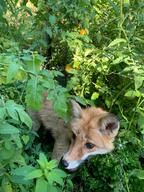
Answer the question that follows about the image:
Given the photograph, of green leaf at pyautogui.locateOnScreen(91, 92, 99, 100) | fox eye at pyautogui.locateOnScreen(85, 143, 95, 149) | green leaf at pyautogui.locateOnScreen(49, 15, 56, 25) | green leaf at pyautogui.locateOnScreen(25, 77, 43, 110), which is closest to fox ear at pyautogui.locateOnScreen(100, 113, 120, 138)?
fox eye at pyautogui.locateOnScreen(85, 143, 95, 149)

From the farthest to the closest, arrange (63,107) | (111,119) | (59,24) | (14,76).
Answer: (59,24)
(111,119)
(63,107)
(14,76)

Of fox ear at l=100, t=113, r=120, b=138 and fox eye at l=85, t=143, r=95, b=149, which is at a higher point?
fox ear at l=100, t=113, r=120, b=138

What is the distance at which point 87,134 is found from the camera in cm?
384

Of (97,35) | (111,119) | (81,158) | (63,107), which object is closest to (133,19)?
(97,35)

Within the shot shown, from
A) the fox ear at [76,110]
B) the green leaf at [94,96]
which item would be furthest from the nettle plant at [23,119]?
the green leaf at [94,96]

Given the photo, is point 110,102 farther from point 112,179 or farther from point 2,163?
point 2,163

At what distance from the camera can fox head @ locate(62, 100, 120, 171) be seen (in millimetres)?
3834

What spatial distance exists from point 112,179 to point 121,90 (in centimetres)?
76

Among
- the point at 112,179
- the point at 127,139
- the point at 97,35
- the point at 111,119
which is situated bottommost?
the point at 112,179

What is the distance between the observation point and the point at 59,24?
4.57m

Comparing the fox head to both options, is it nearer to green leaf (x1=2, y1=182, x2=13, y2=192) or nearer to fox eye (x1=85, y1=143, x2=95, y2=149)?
fox eye (x1=85, y1=143, x2=95, y2=149)

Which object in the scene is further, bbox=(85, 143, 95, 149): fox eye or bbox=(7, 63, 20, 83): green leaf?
bbox=(85, 143, 95, 149): fox eye

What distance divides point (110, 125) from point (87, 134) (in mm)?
201

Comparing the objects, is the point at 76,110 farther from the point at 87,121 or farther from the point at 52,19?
the point at 52,19
